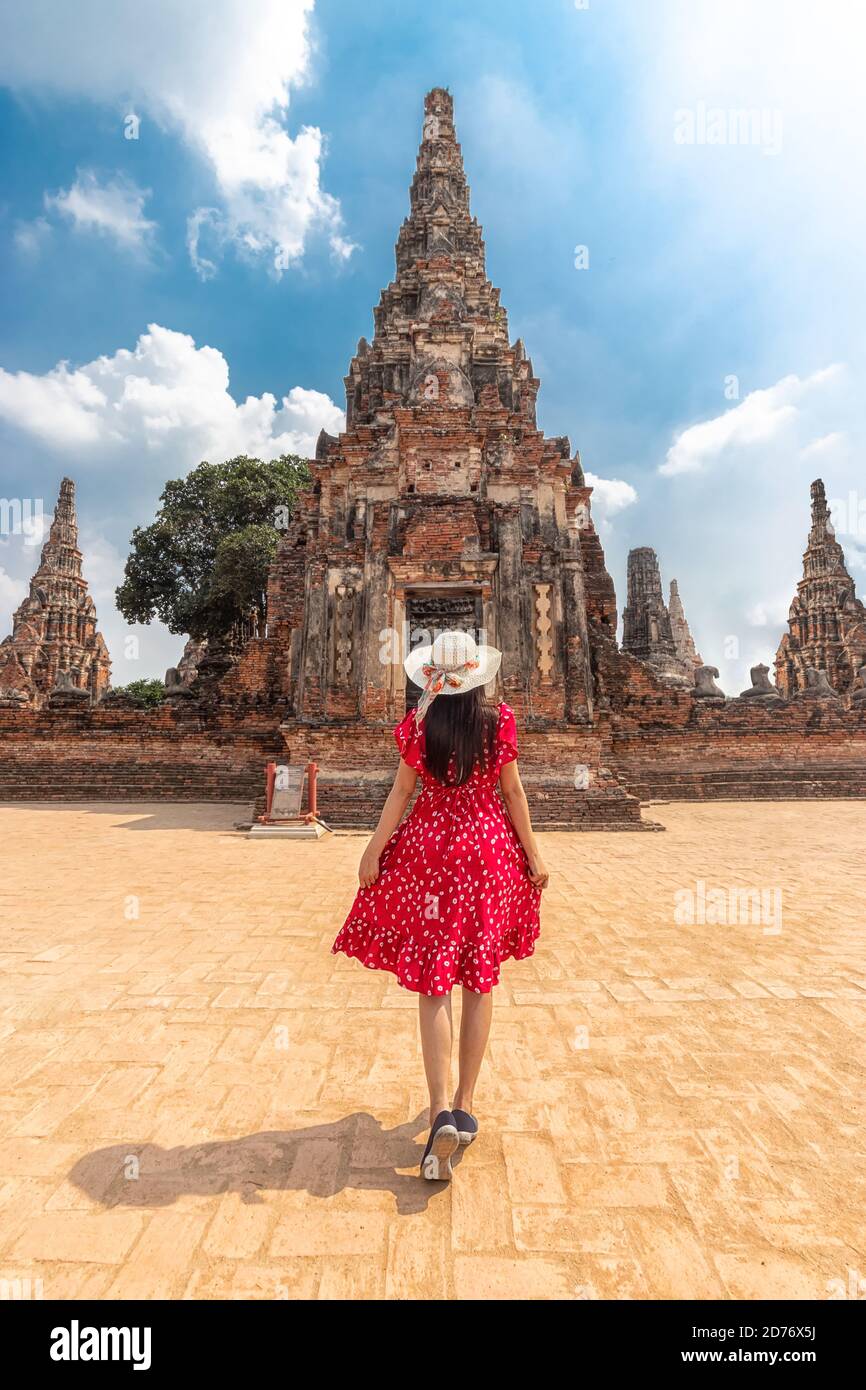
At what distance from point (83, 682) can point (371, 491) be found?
28.3m

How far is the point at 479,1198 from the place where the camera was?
6.77 feet

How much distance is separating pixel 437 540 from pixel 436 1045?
1165cm

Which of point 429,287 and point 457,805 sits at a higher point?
point 429,287

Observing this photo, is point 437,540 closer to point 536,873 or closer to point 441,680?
point 441,680

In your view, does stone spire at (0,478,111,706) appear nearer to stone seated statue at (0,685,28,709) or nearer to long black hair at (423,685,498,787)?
stone seated statue at (0,685,28,709)

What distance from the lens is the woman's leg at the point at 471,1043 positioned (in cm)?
238

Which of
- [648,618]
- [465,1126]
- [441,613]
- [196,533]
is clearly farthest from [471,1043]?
[648,618]

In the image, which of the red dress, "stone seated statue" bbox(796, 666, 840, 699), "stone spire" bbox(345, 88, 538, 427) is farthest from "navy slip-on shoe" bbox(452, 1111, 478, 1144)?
"stone seated statue" bbox(796, 666, 840, 699)

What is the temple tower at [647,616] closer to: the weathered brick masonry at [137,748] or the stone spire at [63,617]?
the weathered brick masonry at [137,748]

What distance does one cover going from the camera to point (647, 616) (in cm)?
3372

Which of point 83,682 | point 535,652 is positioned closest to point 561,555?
point 535,652

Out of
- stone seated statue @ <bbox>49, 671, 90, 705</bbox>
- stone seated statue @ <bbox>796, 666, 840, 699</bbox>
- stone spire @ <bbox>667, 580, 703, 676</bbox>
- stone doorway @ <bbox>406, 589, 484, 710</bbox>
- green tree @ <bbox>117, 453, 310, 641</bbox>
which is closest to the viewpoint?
stone doorway @ <bbox>406, 589, 484, 710</bbox>

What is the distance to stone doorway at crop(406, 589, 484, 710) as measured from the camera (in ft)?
43.0
